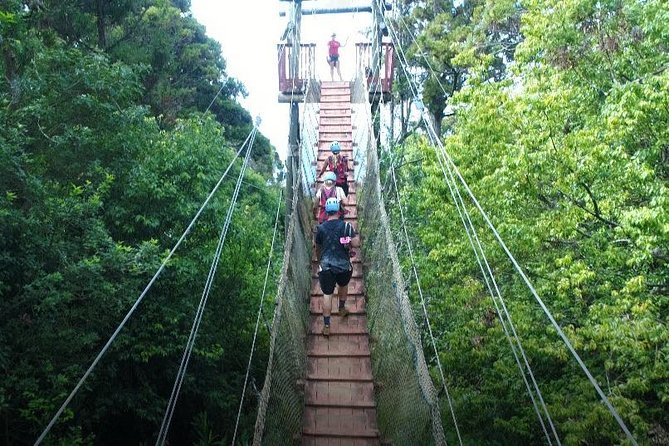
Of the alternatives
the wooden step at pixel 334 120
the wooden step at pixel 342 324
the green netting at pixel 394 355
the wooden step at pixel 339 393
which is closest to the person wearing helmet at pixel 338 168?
the green netting at pixel 394 355

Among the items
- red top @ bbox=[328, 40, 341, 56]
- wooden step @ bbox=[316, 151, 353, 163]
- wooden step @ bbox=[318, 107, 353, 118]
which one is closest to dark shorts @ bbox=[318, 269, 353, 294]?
wooden step @ bbox=[316, 151, 353, 163]

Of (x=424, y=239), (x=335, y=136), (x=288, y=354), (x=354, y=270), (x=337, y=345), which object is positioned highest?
(x=335, y=136)

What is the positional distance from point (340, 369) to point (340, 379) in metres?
0.10

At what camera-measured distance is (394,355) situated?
3.21 meters

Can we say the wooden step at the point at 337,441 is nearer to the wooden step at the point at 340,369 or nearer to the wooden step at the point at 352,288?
the wooden step at the point at 340,369

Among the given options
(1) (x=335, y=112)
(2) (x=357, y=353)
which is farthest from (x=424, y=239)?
(1) (x=335, y=112)

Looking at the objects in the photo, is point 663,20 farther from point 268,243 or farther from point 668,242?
point 268,243

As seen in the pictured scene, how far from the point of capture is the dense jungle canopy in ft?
13.2

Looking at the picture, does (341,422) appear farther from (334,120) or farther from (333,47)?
(333,47)

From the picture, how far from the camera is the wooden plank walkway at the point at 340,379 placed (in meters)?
3.02

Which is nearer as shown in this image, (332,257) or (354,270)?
(332,257)

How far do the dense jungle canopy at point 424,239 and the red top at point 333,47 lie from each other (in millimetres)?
2863

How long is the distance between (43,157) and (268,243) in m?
4.27

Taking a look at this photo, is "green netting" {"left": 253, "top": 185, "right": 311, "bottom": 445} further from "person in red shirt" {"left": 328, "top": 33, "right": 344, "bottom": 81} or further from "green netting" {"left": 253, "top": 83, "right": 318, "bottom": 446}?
"person in red shirt" {"left": 328, "top": 33, "right": 344, "bottom": 81}
